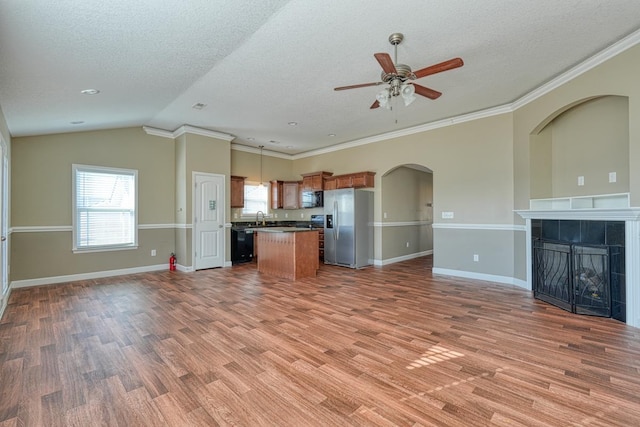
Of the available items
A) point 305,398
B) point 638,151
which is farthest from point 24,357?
point 638,151

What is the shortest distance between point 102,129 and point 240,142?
9.31 ft

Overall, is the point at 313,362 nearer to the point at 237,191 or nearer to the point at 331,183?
the point at 331,183

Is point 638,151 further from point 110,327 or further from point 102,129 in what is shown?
point 102,129

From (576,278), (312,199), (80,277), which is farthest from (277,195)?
(576,278)

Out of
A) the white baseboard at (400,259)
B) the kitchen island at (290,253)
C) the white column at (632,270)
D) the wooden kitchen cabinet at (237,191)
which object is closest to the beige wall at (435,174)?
the white baseboard at (400,259)

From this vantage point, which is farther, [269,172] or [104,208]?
[269,172]

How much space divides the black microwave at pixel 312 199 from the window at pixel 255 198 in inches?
42.4

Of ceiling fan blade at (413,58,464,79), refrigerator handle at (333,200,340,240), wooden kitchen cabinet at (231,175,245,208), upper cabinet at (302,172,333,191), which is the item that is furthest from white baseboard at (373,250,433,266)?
ceiling fan blade at (413,58,464,79)

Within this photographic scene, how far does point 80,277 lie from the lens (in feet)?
17.8

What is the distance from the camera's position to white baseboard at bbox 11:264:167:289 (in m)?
4.87

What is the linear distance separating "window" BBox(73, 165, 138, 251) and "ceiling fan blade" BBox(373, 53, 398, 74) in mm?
5430

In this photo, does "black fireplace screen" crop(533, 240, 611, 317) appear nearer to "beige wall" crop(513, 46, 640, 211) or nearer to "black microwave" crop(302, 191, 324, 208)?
"beige wall" crop(513, 46, 640, 211)

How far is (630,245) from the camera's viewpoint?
10.2 feet

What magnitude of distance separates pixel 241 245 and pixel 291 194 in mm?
2061
